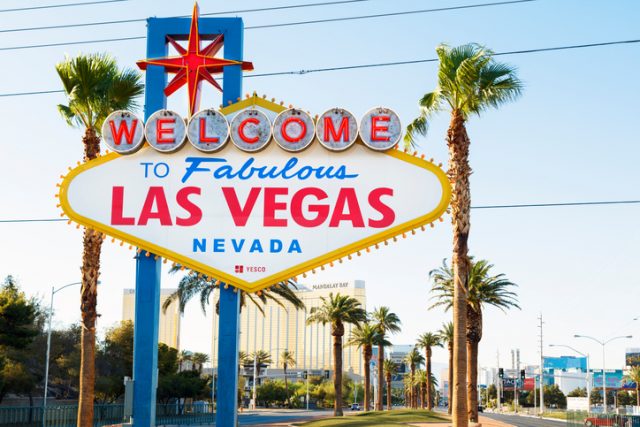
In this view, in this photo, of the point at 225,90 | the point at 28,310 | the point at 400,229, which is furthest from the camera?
the point at 28,310

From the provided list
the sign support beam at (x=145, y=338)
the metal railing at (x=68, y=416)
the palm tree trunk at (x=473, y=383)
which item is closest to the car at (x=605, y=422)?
the palm tree trunk at (x=473, y=383)

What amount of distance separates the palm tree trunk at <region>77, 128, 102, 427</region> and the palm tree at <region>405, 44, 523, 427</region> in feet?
36.7

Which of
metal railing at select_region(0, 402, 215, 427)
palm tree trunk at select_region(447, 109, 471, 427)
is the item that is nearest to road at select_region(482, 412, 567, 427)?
metal railing at select_region(0, 402, 215, 427)

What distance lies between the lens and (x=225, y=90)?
20797 mm

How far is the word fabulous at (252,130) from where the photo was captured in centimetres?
1959

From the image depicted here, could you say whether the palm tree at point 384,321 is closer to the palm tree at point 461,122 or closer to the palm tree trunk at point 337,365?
the palm tree trunk at point 337,365

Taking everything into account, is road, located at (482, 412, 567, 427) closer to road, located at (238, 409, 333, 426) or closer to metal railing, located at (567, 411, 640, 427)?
metal railing, located at (567, 411, 640, 427)

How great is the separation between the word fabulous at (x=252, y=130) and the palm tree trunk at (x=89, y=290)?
4.78 m

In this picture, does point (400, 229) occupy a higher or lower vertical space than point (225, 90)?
lower

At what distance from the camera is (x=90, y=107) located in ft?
81.1

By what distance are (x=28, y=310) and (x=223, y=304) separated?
121ft

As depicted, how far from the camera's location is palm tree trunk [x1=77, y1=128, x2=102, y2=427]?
2430cm

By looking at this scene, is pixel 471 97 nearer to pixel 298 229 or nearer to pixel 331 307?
pixel 298 229

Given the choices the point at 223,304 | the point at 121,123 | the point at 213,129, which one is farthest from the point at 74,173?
the point at 223,304
